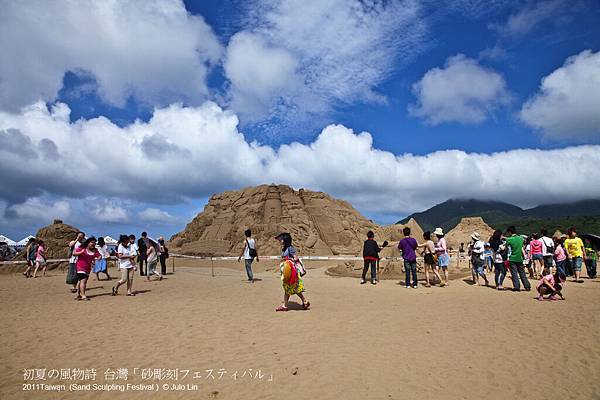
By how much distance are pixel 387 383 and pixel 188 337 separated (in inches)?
135

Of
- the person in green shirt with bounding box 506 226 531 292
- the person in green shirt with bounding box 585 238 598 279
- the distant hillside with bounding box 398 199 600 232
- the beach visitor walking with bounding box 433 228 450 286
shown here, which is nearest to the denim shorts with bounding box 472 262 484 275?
the beach visitor walking with bounding box 433 228 450 286

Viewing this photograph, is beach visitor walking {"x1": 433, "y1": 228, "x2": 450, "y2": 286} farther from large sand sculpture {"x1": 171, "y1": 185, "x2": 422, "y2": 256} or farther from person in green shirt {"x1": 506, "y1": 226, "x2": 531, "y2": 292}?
large sand sculpture {"x1": 171, "y1": 185, "x2": 422, "y2": 256}

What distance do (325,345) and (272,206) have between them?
25.9 meters

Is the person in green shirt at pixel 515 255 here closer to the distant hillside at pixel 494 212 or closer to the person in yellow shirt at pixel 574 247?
the person in yellow shirt at pixel 574 247

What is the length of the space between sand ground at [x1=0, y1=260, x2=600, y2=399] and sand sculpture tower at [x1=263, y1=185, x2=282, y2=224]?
68.1 ft

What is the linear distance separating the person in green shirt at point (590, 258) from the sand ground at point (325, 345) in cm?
566

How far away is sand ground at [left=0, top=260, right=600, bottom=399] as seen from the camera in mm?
4285

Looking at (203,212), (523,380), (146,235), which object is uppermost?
(203,212)

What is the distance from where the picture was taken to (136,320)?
24.5 ft

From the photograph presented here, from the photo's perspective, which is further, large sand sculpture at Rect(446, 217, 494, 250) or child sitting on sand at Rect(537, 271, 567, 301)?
large sand sculpture at Rect(446, 217, 494, 250)

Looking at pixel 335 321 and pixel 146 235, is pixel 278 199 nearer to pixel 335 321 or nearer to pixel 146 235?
pixel 146 235

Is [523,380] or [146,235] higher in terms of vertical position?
[146,235]

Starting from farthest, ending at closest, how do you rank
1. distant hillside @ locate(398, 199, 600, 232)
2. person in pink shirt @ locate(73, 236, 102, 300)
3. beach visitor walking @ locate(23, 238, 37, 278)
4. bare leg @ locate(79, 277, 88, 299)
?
distant hillside @ locate(398, 199, 600, 232), beach visitor walking @ locate(23, 238, 37, 278), bare leg @ locate(79, 277, 88, 299), person in pink shirt @ locate(73, 236, 102, 300)

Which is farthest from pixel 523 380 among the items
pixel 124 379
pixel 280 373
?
pixel 124 379
